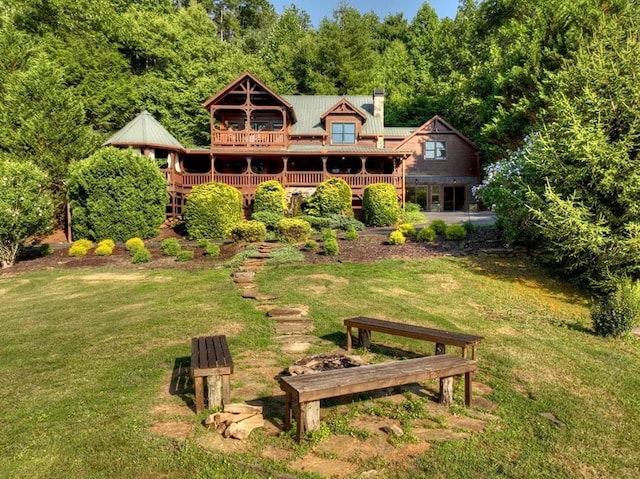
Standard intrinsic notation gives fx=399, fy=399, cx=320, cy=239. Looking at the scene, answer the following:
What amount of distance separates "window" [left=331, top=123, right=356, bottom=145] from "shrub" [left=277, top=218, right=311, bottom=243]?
1319 centimetres

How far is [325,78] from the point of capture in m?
40.7

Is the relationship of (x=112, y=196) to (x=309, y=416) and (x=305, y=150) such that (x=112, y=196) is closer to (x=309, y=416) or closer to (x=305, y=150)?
(x=305, y=150)

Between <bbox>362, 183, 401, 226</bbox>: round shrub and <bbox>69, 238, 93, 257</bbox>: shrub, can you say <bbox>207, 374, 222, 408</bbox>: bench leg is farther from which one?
<bbox>362, 183, 401, 226</bbox>: round shrub

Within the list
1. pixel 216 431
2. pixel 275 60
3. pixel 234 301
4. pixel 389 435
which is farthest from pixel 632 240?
pixel 275 60

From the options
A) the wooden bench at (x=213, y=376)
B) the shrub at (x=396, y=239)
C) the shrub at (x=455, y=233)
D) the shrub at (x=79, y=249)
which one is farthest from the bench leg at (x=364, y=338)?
the shrub at (x=79, y=249)

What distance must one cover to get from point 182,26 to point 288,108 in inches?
849

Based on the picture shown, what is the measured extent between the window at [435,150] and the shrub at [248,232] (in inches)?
792

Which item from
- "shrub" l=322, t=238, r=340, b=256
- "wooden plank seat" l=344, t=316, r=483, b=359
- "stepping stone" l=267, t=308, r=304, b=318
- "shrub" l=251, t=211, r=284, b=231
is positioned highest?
"shrub" l=251, t=211, r=284, b=231

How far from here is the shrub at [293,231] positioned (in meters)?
17.2

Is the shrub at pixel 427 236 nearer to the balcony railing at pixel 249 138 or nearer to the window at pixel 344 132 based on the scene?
the balcony railing at pixel 249 138

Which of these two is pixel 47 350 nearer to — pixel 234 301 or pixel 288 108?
pixel 234 301

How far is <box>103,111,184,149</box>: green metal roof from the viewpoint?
2309 cm

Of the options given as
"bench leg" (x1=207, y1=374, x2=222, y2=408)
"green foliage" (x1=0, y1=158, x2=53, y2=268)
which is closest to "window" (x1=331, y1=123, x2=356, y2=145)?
"green foliage" (x1=0, y1=158, x2=53, y2=268)

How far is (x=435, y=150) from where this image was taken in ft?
108
